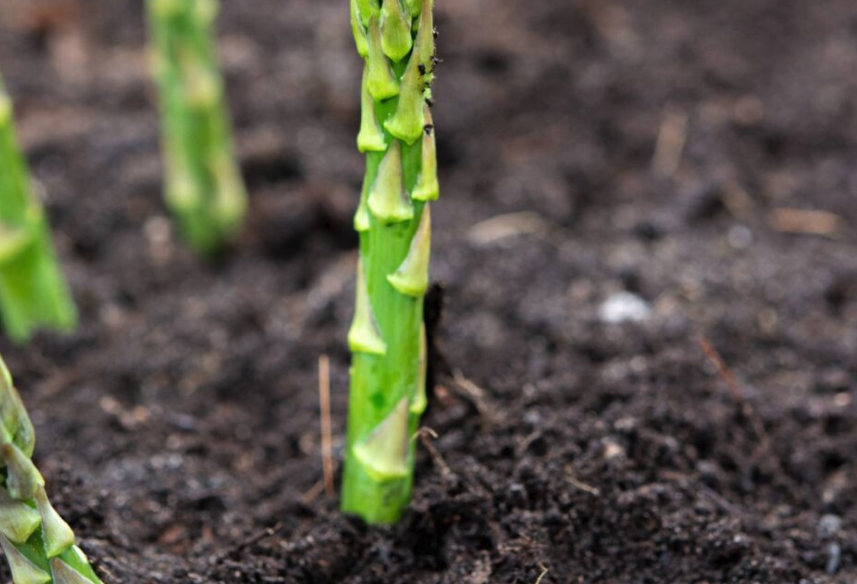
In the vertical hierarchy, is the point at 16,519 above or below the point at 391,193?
below

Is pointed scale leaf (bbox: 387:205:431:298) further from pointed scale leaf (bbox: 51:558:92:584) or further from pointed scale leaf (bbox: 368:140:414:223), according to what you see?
pointed scale leaf (bbox: 51:558:92:584)

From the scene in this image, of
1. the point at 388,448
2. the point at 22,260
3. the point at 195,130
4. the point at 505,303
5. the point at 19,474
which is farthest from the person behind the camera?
the point at 195,130

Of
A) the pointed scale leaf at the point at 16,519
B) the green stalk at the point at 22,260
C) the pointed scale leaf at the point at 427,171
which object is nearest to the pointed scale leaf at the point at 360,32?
the pointed scale leaf at the point at 427,171

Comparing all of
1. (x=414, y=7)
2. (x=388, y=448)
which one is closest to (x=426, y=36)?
(x=414, y=7)

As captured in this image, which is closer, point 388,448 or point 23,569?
point 23,569

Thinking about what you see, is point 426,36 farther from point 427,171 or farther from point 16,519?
point 16,519

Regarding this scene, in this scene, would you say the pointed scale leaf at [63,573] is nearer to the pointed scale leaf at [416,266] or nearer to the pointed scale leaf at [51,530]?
the pointed scale leaf at [51,530]

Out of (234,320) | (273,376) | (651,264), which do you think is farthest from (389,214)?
(651,264)
